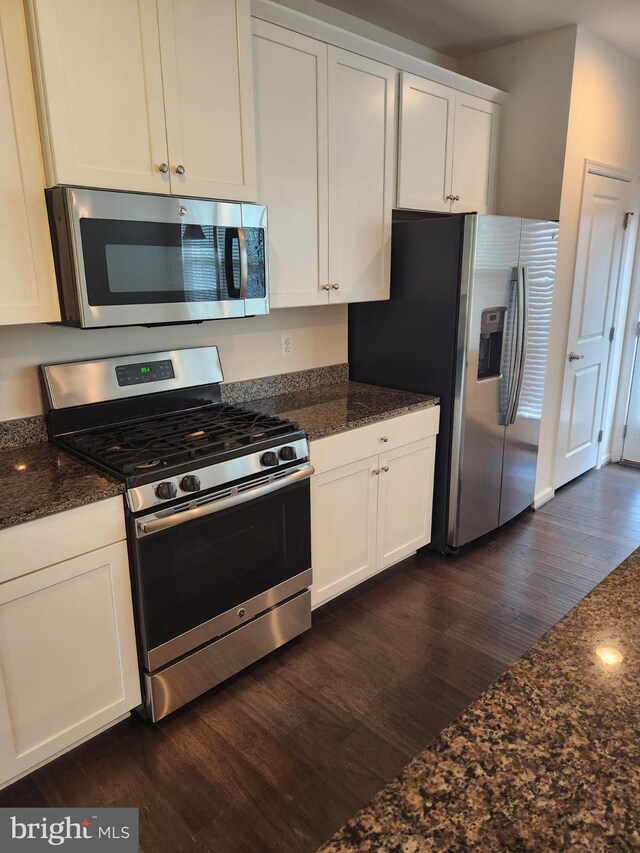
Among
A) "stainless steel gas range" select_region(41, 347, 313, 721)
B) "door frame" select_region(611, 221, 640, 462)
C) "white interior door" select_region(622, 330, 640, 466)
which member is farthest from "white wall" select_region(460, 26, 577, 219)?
"stainless steel gas range" select_region(41, 347, 313, 721)

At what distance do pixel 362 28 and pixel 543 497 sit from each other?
293 centimetres

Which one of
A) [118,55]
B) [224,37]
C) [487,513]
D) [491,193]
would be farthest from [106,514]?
[491,193]

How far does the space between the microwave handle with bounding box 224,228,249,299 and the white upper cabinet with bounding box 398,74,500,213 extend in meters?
1.07

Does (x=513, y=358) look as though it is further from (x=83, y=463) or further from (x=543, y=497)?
(x=83, y=463)

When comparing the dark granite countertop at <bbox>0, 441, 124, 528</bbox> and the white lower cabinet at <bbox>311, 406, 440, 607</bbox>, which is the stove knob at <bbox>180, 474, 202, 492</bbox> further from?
the white lower cabinet at <bbox>311, 406, 440, 607</bbox>

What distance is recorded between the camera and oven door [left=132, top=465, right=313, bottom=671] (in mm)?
1833

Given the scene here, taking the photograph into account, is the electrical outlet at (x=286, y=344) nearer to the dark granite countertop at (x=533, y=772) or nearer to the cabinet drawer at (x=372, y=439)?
the cabinet drawer at (x=372, y=439)

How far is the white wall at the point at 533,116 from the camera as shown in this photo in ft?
10.5

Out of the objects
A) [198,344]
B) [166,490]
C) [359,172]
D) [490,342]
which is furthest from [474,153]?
[166,490]

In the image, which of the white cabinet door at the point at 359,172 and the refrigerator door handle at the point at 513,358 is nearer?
the white cabinet door at the point at 359,172

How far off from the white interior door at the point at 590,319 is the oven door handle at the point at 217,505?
7.77ft

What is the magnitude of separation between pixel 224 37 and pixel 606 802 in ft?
7.65

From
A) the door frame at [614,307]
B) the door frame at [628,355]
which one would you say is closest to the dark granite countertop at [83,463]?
the door frame at [614,307]

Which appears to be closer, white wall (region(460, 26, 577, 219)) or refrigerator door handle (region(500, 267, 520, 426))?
refrigerator door handle (region(500, 267, 520, 426))
